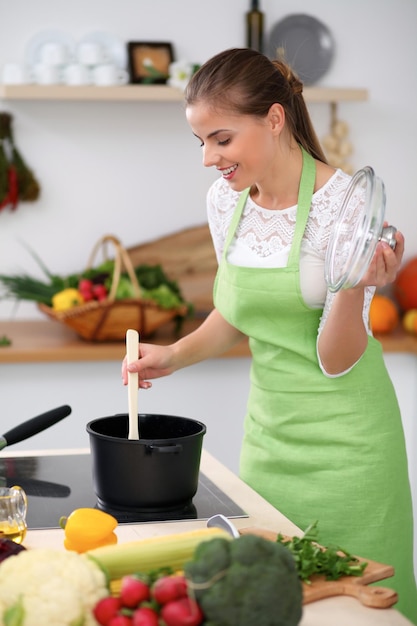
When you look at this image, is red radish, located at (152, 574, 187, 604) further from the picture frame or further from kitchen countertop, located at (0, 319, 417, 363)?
the picture frame

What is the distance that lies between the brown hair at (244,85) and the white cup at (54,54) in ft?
5.03

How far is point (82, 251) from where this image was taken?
3.53m

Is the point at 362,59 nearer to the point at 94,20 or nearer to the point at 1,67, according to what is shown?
the point at 94,20

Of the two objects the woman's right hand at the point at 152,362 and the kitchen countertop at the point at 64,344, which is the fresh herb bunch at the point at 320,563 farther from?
the kitchen countertop at the point at 64,344

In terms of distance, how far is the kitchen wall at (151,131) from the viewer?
3.44 metres

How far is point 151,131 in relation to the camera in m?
3.55

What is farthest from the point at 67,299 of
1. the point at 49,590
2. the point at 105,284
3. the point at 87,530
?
the point at 49,590

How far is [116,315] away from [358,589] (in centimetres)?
197

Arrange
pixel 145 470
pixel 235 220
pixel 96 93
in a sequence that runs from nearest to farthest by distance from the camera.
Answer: pixel 145 470
pixel 235 220
pixel 96 93

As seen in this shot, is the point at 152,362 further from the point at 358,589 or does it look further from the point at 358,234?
the point at 358,589

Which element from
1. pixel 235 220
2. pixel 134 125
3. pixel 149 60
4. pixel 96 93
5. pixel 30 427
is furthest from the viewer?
pixel 134 125

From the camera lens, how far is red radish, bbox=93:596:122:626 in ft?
3.08

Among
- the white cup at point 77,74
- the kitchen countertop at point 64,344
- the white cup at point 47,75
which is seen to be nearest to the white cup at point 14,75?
the white cup at point 47,75

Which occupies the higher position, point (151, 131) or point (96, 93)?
point (96, 93)
